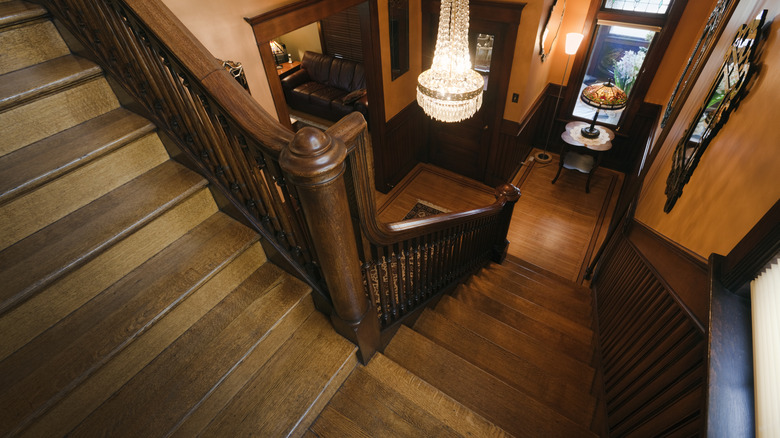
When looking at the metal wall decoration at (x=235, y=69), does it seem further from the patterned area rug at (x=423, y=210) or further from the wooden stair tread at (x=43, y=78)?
the patterned area rug at (x=423, y=210)

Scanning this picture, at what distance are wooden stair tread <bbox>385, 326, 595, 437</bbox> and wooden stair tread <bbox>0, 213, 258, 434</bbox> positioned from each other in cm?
103

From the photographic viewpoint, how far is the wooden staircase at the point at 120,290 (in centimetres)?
126

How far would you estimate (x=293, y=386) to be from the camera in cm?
154

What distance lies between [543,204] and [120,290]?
5022 mm

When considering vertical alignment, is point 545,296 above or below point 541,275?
above

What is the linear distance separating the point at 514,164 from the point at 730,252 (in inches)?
168

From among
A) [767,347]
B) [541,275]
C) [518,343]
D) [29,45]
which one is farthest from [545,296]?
[29,45]

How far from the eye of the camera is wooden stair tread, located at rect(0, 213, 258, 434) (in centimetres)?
118

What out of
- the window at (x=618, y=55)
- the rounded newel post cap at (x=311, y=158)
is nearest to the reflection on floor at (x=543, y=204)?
the window at (x=618, y=55)

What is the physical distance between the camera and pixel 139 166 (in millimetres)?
1748

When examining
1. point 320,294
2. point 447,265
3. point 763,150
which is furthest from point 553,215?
point 320,294

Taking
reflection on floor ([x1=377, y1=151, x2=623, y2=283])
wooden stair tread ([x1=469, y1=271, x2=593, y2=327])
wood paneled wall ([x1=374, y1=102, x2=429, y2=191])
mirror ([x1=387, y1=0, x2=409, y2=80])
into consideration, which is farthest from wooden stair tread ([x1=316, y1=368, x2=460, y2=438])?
mirror ([x1=387, y1=0, x2=409, y2=80])

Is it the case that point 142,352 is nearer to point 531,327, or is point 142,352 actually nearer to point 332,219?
point 332,219

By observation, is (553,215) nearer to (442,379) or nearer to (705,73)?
(705,73)
